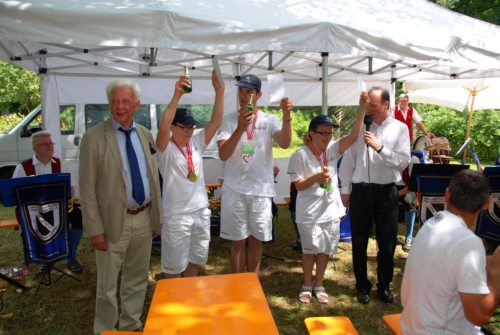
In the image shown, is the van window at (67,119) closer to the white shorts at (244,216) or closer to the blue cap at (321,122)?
the white shorts at (244,216)

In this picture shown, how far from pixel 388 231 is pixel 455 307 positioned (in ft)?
5.92

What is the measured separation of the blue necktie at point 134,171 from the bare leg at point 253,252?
3.79 ft

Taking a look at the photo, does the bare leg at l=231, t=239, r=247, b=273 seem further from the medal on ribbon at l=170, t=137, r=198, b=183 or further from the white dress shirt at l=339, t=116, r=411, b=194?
the white dress shirt at l=339, t=116, r=411, b=194

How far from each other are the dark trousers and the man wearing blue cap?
794 millimetres

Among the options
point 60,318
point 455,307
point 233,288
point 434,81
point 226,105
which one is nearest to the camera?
point 455,307

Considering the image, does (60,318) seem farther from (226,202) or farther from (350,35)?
(350,35)

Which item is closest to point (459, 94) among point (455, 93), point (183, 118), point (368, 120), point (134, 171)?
point (455, 93)

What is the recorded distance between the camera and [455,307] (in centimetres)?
163

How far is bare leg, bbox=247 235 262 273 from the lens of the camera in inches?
135

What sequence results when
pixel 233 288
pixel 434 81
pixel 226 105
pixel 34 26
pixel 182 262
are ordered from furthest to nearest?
pixel 434 81, pixel 226 105, pixel 182 262, pixel 34 26, pixel 233 288

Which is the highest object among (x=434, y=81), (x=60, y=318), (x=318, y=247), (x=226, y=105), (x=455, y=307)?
(x=434, y=81)

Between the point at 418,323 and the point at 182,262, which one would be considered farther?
the point at 182,262

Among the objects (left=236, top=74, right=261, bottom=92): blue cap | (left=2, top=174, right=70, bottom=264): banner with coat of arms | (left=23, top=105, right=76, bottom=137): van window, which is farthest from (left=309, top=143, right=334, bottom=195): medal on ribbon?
(left=23, top=105, right=76, bottom=137): van window

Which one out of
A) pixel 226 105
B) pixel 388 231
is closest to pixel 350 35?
pixel 388 231
